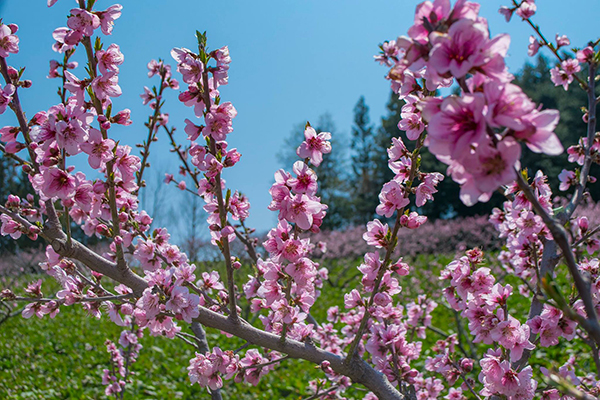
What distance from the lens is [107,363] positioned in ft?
24.1

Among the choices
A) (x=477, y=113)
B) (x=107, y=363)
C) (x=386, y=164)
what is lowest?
(x=477, y=113)

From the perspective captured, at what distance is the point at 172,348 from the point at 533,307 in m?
7.39

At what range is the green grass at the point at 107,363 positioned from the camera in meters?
5.97

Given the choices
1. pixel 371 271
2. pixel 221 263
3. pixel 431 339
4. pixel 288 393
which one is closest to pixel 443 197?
pixel 221 263

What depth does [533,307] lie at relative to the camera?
2357 millimetres

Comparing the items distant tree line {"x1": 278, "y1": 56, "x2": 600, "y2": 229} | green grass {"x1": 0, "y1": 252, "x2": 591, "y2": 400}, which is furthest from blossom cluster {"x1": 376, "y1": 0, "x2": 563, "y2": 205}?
distant tree line {"x1": 278, "y1": 56, "x2": 600, "y2": 229}

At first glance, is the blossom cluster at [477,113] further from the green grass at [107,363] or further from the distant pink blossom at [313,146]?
the green grass at [107,363]

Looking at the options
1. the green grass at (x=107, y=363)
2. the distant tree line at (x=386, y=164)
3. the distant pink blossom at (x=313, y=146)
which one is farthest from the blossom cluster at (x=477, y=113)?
the distant tree line at (x=386, y=164)

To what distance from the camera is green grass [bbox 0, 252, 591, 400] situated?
5969 mm

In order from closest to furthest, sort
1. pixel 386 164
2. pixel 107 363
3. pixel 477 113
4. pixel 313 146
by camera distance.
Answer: pixel 477 113
pixel 313 146
pixel 107 363
pixel 386 164

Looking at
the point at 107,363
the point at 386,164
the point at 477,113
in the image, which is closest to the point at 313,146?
the point at 477,113

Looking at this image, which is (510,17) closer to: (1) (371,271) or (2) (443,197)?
(1) (371,271)

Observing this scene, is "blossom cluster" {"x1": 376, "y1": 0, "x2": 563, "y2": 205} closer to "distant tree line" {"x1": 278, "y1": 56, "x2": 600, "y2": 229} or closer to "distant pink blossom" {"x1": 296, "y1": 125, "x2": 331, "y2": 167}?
"distant pink blossom" {"x1": 296, "y1": 125, "x2": 331, "y2": 167}

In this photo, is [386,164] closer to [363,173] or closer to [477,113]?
[363,173]
